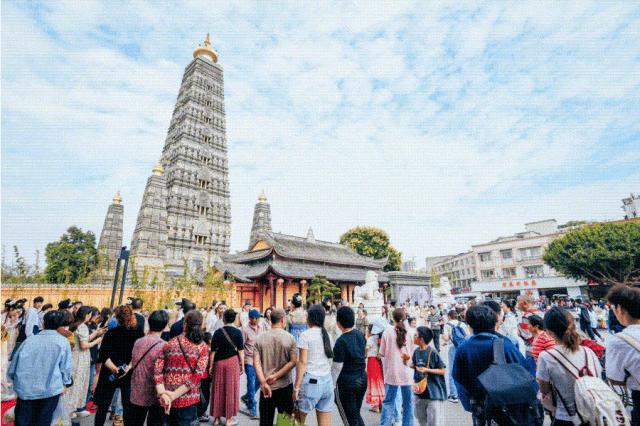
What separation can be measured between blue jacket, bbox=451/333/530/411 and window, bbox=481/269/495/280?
44865 mm

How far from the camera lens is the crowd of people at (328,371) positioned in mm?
2340

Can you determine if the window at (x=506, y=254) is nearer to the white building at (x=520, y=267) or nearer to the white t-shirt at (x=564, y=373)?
the white building at (x=520, y=267)

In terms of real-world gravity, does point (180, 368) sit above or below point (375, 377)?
above

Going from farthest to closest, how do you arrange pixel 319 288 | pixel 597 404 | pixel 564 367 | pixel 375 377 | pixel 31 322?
pixel 319 288 → pixel 31 322 → pixel 375 377 → pixel 564 367 → pixel 597 404

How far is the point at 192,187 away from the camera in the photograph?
3484 cm

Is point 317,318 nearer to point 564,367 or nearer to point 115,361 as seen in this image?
point 564,367

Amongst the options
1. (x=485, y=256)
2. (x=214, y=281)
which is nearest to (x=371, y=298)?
(x=214, y=281)

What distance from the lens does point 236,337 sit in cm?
432

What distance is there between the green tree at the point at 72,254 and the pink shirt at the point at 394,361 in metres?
31.3

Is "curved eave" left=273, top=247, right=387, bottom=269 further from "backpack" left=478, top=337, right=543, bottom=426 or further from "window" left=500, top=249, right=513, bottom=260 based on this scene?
"window" left=500, top=249, right=513, bottom=260

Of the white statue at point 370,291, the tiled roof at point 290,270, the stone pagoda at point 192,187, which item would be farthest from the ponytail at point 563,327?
the stone pagoda at point 192,187

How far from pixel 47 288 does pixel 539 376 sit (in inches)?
880

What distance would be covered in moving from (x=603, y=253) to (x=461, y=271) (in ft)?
91.7

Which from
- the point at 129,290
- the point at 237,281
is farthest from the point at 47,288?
the point at 237,281
